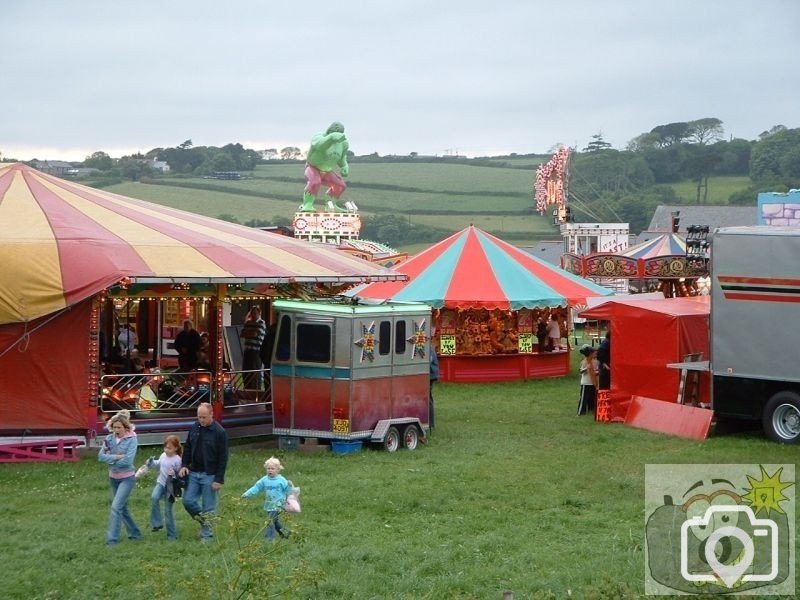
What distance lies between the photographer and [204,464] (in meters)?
11.2

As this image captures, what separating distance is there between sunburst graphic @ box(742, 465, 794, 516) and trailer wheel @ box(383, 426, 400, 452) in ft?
17.6

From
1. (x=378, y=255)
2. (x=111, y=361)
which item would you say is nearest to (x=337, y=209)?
(x=378, y=255)

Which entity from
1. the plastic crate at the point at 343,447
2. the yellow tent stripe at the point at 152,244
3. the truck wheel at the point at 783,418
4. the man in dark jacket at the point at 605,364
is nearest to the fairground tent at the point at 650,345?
the man in dark jacket at the point at 605,364

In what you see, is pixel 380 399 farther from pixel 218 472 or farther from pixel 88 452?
pixel 218 472

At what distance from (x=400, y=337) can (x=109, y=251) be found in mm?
4245

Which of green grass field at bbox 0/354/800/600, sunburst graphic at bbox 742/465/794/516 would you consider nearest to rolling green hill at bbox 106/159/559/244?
green grass field at bbox 0/354/800/600

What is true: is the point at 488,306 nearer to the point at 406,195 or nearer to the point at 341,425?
the point at 341,425

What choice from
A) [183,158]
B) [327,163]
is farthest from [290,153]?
[327,163]

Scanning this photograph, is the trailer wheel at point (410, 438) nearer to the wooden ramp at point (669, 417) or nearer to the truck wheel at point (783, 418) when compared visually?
the wooden ramp at point (669, 417)

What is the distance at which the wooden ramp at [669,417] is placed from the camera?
1800cm

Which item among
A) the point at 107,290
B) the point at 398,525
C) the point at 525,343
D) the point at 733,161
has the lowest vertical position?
the point at 525,343

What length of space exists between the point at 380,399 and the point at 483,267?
39.4 ft

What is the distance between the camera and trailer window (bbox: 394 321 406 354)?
17016 mm

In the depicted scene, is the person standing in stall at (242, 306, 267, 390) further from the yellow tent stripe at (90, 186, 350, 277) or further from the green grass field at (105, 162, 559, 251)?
the green grass field at (105, 162, 559, 251)
